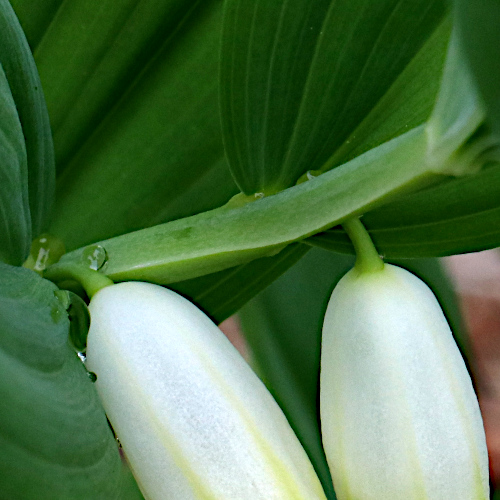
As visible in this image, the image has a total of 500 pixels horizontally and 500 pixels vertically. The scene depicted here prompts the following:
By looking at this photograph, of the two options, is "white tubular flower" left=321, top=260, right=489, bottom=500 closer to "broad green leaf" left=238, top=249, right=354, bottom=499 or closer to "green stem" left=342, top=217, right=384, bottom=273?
"green stem" left=342, top=217, right=384, bottom=273

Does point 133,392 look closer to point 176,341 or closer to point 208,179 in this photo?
point 176,341

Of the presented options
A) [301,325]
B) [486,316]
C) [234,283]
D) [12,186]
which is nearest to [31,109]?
[12,186]

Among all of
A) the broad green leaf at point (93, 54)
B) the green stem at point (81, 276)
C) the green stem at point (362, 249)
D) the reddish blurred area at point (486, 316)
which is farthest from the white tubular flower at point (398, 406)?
the reddish blurred area at point (486, 316)

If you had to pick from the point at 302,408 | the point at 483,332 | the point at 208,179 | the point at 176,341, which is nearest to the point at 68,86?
the point at 208,179

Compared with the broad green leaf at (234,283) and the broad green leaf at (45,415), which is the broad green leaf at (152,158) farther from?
the broad green leaf at (45,415)

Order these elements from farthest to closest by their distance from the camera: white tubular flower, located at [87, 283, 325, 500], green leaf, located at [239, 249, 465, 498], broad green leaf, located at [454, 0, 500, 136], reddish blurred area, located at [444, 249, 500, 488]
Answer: reddish blurred area, located at [444, 249, 500, 488]
green leaf, located at [239, 249, 465, 498]
white tubular flower, located at [87, 283, 325, 500]
broad green leaf, located at [454, 0, 500, 136]

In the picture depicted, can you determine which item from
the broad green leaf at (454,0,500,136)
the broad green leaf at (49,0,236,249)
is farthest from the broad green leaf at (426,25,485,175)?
the broad green leaf at (49,0,236,249)
